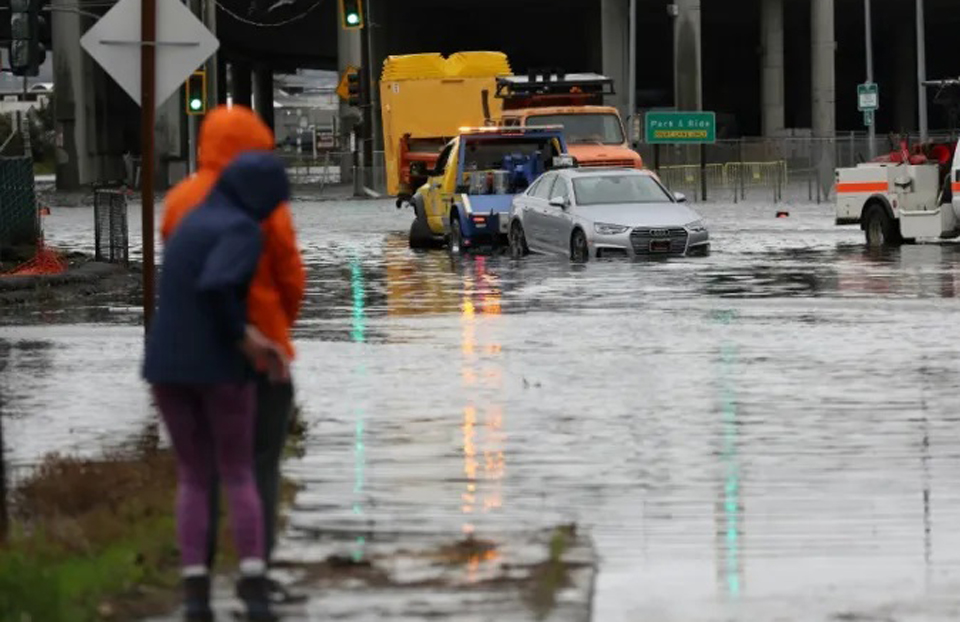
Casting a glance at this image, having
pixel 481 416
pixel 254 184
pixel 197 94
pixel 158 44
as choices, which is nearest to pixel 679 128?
pixel 197 94

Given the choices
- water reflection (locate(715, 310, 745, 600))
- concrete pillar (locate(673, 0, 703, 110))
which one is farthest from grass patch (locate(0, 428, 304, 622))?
concrete pillar (locate(673, 0, 703, 110))

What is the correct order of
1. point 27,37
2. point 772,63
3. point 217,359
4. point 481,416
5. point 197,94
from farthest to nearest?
point 772,63 → point 197,94 → point 27,37 → point 481,416 → point 217,359

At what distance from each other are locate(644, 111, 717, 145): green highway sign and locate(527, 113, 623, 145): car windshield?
19457 mm

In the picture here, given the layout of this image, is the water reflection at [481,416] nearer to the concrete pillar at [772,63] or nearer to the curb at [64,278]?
the curb at [64,278]

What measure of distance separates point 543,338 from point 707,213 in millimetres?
34697

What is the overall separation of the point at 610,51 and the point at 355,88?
58.4 feet

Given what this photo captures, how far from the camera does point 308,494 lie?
37.9ft

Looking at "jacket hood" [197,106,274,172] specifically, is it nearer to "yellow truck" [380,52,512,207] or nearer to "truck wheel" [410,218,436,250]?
"truck wheel" [410,218,436,250]

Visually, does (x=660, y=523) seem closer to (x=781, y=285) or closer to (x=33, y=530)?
(x=33, y=530)

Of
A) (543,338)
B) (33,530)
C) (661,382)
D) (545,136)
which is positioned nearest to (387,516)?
(33,530)

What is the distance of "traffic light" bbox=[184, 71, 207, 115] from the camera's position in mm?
54156

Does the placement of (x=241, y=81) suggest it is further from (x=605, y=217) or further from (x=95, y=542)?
(x=95, y=542)

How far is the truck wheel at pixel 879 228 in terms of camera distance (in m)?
36.9

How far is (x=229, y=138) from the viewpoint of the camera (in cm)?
836
